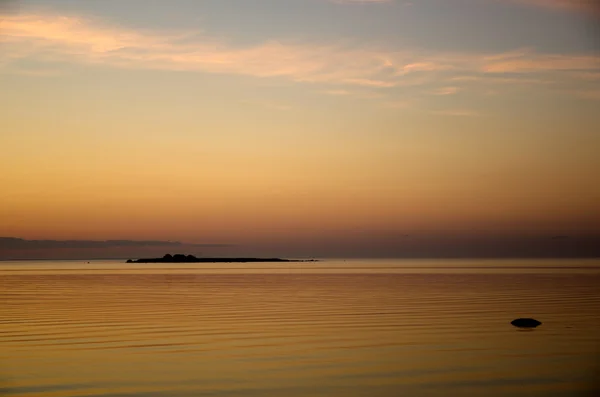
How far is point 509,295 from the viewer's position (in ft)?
156

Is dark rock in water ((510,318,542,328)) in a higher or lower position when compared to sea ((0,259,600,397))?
higher

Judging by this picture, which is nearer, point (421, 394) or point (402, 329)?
point (421, 394)

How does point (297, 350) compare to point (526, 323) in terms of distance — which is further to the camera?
point (526, 323)

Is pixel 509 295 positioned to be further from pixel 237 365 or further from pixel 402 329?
pixel 237 365

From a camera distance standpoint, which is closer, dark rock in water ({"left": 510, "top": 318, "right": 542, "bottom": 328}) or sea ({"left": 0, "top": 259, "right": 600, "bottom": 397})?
sea ({"left": 0, "top": 259, "right": 600, "bottom": 397})

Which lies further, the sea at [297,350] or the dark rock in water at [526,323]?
the dark rock in water at [526,323]

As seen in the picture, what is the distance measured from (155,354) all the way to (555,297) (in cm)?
3158

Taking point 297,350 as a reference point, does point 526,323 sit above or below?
above

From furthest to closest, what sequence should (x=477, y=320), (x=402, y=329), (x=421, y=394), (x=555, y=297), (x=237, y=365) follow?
(x=555, y=297)
(x=477, y=320)
(x=402, y=329)
(x=237, y=365)
(x=421, y=394)

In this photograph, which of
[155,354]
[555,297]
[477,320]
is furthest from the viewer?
[555,297]

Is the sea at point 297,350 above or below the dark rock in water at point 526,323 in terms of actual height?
below

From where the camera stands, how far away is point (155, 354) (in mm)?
21516

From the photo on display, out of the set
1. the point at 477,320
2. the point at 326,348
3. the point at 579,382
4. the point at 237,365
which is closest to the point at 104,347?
the point at 237,365

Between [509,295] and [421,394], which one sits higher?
[509,295]
